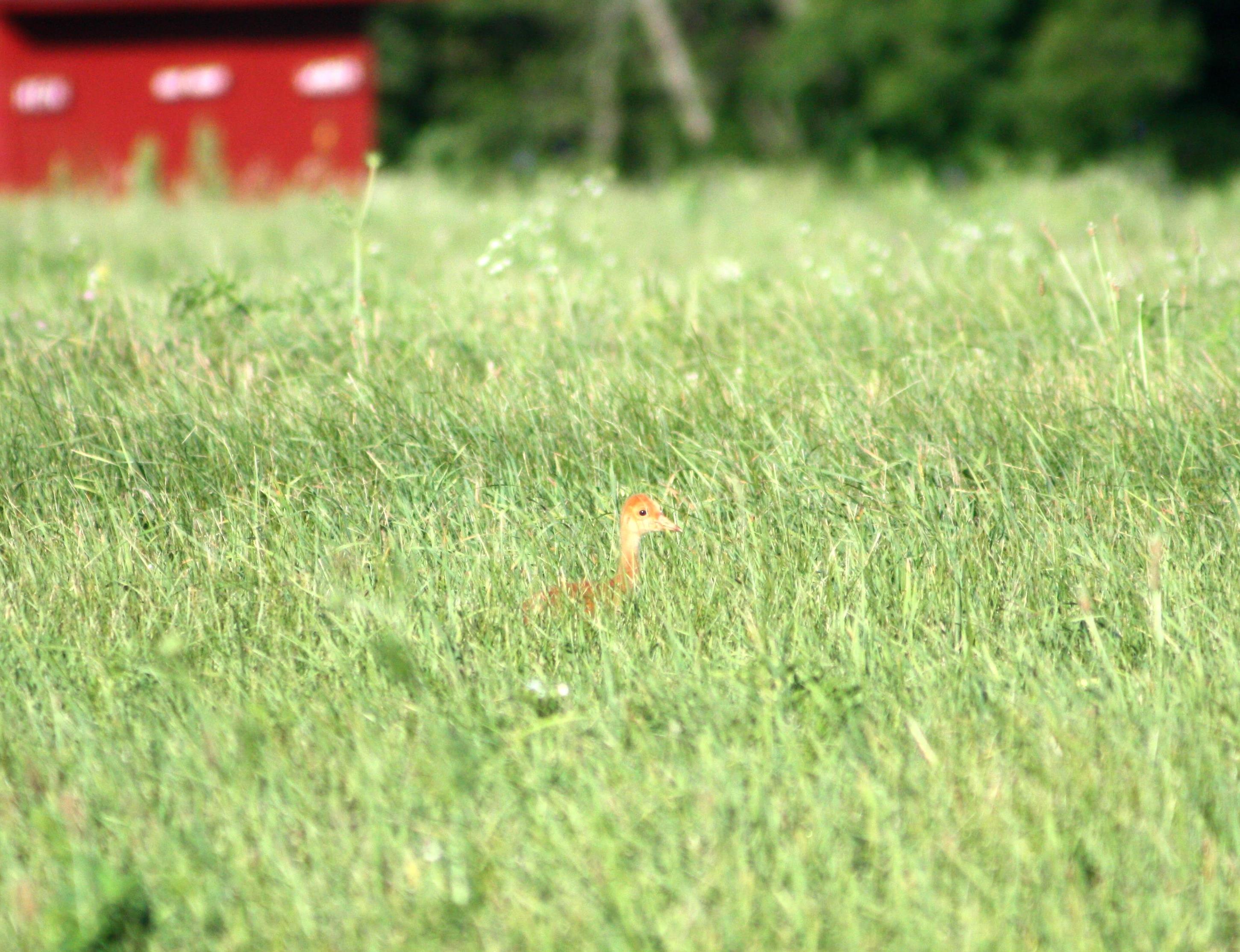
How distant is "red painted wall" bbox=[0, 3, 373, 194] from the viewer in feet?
45.7

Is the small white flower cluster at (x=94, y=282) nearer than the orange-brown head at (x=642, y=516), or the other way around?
the orange-brown head at (x=642, y=516)

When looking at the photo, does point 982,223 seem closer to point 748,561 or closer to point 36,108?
point 748,561

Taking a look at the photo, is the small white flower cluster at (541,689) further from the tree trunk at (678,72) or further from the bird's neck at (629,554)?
the tree trunk at (678,72)

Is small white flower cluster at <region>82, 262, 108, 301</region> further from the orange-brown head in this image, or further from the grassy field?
the orange-brown head

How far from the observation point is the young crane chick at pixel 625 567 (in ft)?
9.56

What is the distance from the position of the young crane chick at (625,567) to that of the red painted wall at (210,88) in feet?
38.4

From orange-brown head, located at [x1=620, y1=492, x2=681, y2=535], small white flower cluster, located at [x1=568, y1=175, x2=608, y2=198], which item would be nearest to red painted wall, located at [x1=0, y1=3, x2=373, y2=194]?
small white flower cluster, located at [x1=568, y1=175, x2=608, y2=198]

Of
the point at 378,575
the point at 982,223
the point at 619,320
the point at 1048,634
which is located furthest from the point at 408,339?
the point at 982,223

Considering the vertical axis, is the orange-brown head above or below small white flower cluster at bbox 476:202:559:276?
below

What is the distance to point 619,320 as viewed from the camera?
15.6 ft

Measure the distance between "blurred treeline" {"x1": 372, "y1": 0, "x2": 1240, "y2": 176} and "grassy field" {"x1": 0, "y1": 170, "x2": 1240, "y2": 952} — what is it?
11.9 metres

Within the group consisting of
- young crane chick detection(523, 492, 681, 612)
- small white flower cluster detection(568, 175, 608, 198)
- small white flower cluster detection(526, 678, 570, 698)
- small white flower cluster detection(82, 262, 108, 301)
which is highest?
small white flower cluster detection(568, 175, 608, 198)

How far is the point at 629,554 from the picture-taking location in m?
3.00

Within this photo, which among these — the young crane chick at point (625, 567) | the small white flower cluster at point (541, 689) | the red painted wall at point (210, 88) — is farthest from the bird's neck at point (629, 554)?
the red painted wall at point (210, 88)
